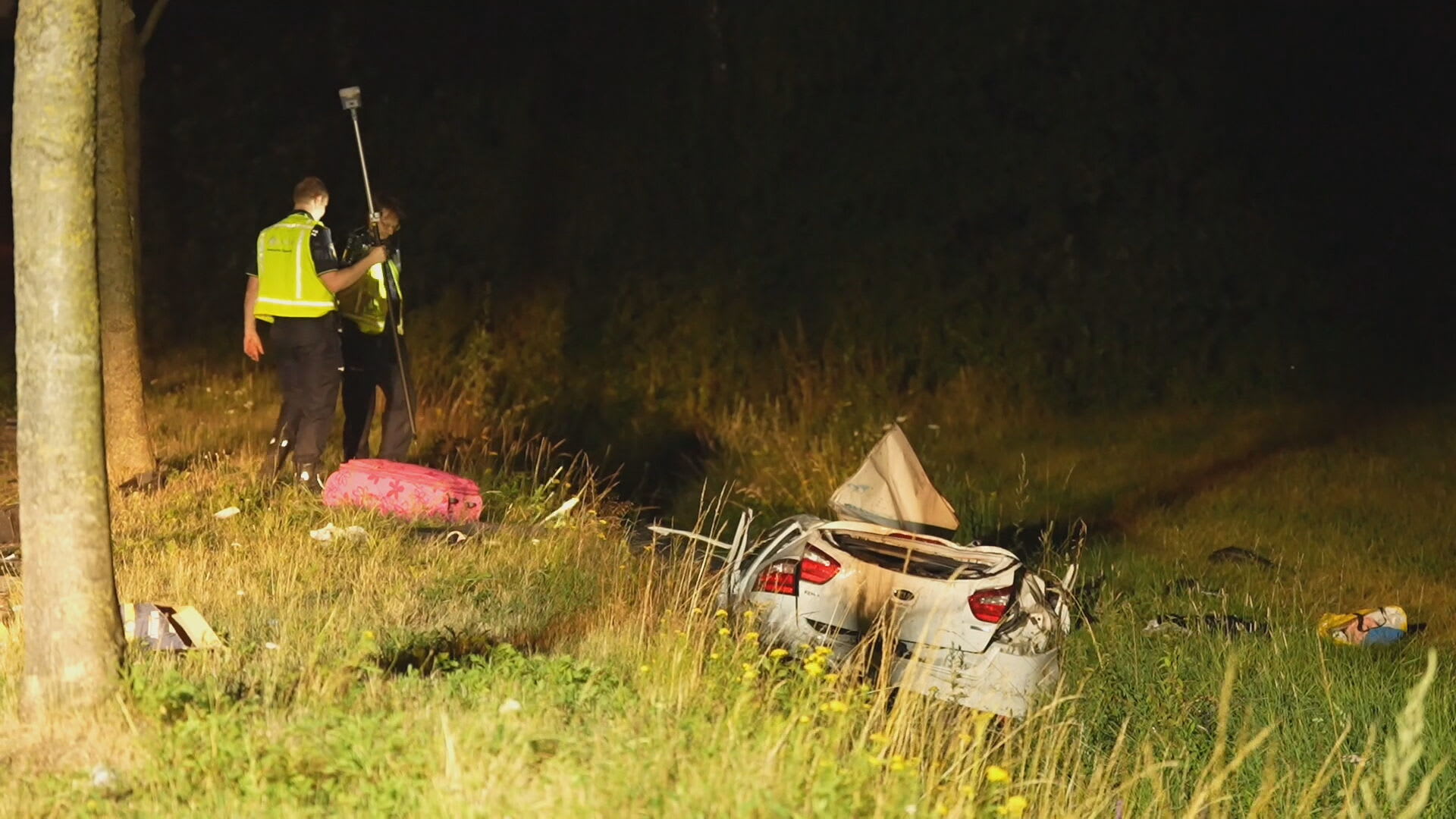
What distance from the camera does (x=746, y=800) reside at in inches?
Answer: 169

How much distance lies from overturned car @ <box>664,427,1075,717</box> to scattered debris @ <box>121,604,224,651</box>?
1.97 meters

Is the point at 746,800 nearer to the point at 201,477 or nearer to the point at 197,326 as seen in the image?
the point at 201,477

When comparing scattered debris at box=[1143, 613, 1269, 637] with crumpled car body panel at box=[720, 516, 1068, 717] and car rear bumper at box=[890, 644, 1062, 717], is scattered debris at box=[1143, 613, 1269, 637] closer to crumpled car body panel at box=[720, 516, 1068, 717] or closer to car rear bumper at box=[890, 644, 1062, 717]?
crumpled car body panel at box=[720, 516, 1068, 717]

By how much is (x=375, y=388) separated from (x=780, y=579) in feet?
14.5

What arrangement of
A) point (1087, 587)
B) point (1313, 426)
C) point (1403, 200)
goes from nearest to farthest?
point (1087, 587) → point (1313, 426) → point (1403, 200)

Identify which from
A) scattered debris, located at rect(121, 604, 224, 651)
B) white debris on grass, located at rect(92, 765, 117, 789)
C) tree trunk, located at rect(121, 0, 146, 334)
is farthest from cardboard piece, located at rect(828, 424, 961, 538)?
tree trunk, located at rect(121, 0, 146, 334)

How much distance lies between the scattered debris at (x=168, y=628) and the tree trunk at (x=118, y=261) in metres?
4.00

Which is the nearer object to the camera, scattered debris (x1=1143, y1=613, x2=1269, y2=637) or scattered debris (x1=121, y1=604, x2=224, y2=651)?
scattered debris (x1=121, y1=604, x2=224, y2=651)

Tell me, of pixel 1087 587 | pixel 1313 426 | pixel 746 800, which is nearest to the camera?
pixel 746 800

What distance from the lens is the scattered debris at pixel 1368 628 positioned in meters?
8.15

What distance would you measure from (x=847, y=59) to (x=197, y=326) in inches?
279

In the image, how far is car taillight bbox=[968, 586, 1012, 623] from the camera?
6.71m

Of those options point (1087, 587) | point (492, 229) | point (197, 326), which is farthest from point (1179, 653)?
point (197, 326)

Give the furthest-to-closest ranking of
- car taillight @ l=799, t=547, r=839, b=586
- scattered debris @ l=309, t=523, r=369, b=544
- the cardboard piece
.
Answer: scattered debris @ l=309, t=523, r=369, b=544 → the cardboard piece → car taillight @ l=799, t=547, r=839, b=586
